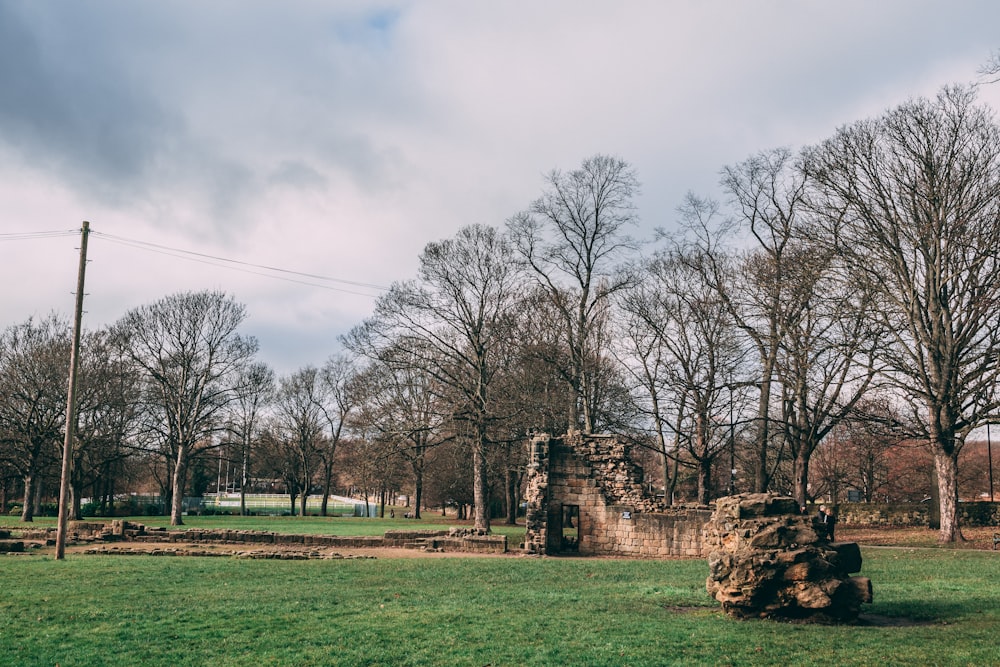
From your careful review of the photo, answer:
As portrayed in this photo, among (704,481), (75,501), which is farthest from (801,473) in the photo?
(75,501)

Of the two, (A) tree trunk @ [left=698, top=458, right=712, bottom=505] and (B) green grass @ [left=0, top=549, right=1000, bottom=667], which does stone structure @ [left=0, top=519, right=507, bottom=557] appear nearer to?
(B) green grass @ [left=0, top=549, right=1000, bottom=667]

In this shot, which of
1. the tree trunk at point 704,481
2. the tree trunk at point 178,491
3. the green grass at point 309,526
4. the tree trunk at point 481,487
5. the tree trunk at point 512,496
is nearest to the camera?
the tree trunk at point 704,481

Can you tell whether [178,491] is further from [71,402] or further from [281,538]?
[71,402]

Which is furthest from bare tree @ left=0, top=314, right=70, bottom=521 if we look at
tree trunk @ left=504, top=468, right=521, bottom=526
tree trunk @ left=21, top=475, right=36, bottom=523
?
tree trunk @ left=504, top=468, right=521, bottom=526

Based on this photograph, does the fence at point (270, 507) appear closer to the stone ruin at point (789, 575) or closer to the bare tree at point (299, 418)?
the bare tree at point (299, 418)

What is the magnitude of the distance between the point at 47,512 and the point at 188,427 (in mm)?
15443

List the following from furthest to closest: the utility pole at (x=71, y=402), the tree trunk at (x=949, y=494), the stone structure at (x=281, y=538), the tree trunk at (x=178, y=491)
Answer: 1. the tree trunk at (x=178, y=491)
2. the stone structure at (x=281, y=538)
3. the tree trunk at (x=949, y=494)
4. the utility pole at (x=71, y=402)

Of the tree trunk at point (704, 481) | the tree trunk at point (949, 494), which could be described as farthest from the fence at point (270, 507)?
the tree trunk at point (949, 494)

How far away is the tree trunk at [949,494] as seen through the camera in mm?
25391

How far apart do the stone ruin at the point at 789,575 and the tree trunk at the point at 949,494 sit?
15.6m

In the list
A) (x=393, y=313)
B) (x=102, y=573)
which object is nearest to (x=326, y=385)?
(x=393, y=313)

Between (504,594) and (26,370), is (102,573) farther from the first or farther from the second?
(26,370)

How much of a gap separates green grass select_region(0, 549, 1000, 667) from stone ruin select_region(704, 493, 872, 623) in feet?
1.33

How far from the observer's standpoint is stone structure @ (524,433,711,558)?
1027 inches
